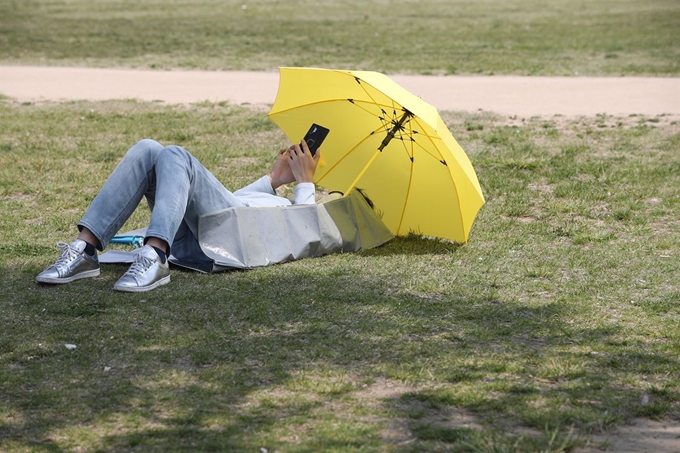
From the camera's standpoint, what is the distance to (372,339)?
4.45 metres

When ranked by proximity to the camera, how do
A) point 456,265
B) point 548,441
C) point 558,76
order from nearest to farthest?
point 548,441 < point 456,265 < point 558,76

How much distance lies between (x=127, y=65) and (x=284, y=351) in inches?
435

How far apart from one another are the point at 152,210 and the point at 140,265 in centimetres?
32

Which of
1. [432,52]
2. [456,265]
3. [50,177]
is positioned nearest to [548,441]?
[456,265]

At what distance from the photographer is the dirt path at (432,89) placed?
1080 cm

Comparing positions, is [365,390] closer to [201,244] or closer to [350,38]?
[201,244]

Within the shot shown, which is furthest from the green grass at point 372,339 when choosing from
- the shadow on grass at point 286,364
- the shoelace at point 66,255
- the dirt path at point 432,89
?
the dirt path at point 432,89

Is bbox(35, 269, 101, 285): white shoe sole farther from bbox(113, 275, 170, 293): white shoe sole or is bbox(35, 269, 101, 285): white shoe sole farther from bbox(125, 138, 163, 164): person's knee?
bbox(125, 138, 163, 164): person's knee

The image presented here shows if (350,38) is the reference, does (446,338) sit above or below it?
below

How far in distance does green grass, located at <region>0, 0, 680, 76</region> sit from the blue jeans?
9.13 meters

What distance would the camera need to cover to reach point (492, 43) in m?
17.6

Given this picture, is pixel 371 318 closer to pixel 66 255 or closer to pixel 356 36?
pixel 66 255

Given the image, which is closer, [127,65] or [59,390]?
[59,390]

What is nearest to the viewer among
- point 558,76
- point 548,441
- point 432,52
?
point 548,441
